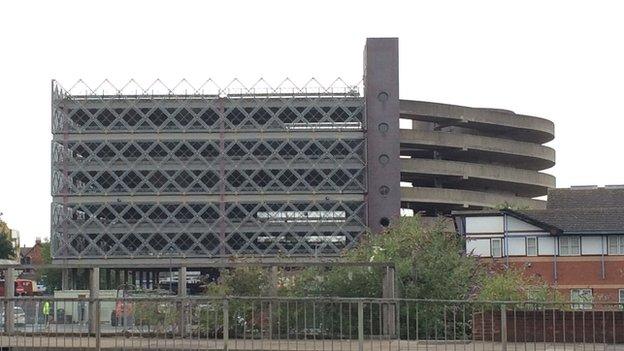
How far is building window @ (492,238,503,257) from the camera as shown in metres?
63.9

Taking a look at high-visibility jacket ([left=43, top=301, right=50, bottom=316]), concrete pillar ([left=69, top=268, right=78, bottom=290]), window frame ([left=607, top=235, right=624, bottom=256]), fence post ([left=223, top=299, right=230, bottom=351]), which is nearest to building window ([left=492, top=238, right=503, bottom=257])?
window frame ([left=607, top=235, right=624, bottom=256])

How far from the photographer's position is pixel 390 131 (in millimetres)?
94438

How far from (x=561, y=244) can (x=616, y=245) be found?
10.6 feet

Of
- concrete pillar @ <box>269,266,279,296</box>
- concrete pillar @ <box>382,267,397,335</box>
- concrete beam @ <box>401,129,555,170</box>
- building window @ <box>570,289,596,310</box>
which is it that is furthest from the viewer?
concrete beam @ <box>401,129,555,170</box>

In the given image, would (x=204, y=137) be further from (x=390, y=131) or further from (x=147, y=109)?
(x=390, y=131)

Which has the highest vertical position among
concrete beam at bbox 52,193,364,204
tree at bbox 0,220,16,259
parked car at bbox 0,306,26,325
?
concrete beam at bbox 52,193,364,204

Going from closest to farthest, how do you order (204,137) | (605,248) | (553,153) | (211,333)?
(211,333), (605,248), (204,137), (553,153)

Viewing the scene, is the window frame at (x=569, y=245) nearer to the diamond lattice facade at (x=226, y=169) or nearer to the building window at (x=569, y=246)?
the building window at (x=569, y=246)

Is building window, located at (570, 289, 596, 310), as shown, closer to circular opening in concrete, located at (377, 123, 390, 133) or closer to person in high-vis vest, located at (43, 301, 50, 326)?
person in high-vis vest, located at (43, 301, 50, 326)

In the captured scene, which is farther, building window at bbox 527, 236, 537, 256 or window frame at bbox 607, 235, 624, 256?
building window at bbox 527, 236, 537, 256

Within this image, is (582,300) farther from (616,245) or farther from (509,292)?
(616,245)

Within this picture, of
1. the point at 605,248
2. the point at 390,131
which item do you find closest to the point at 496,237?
the point at 605,248

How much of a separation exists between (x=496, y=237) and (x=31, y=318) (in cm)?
4584

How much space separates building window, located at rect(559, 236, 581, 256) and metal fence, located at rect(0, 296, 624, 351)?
40057 millimetres
